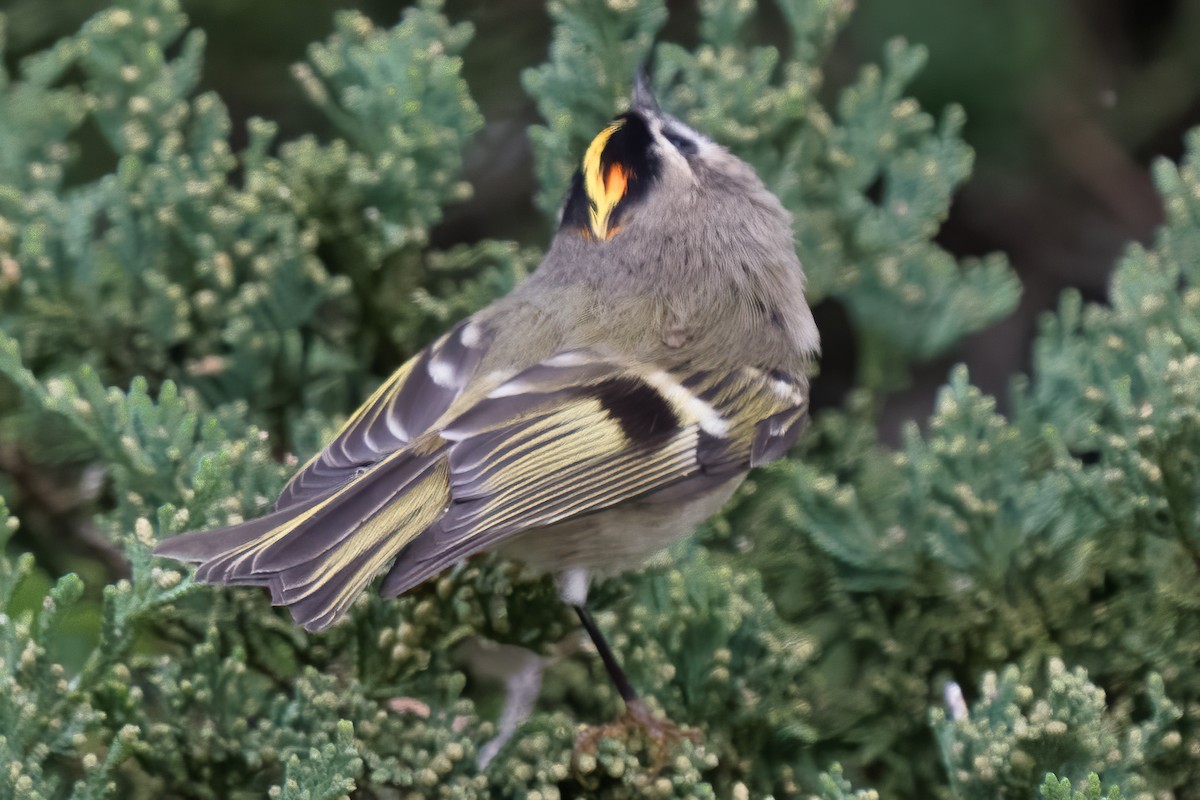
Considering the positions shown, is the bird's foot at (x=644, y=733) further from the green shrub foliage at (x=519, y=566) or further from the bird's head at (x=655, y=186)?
the bird's head at (x=655, y=186)

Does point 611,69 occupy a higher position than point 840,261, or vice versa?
point 611,69

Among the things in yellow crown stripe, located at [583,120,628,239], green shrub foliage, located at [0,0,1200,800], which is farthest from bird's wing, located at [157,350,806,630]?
yellow crown stripe, located at [583,120,628,239]

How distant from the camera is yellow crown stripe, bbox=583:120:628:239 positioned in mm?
2094

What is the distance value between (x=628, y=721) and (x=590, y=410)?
1.29 ft

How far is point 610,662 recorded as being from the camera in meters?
1.90

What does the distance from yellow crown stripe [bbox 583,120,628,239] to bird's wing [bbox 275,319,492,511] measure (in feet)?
0.77

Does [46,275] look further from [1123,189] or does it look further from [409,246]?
[1123,189]

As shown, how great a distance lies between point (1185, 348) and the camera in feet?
6.62

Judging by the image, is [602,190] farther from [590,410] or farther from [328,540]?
[328,540]

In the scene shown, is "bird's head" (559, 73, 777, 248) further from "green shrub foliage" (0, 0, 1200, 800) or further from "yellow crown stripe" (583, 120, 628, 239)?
"green shrub foliage" (0, 0, 1200, 800)

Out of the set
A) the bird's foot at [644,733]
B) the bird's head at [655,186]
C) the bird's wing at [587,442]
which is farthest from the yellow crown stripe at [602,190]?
the bird's foot at [644,733]

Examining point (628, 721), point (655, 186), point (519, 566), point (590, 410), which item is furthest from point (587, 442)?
point (655, 186)

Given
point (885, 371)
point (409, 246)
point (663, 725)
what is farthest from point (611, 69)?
point (663, 725)

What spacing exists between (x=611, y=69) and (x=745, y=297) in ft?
1.57
